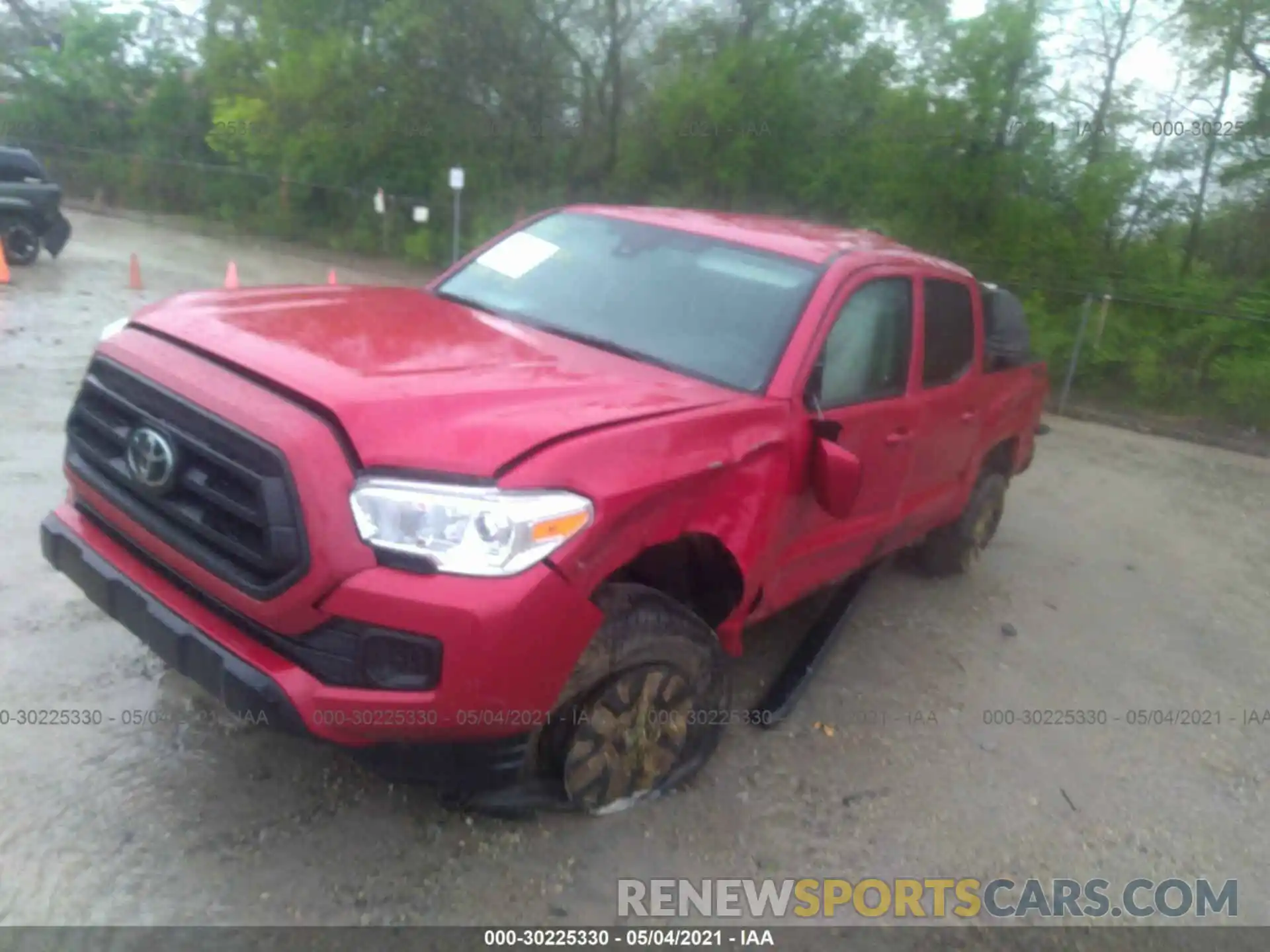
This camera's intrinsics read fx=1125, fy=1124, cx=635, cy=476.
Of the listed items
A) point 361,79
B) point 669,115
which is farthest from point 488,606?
point 361,79

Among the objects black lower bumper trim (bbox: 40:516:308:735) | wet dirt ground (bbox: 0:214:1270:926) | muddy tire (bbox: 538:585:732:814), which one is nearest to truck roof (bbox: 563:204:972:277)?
muddy tire (bbox: 538:585:732:814)

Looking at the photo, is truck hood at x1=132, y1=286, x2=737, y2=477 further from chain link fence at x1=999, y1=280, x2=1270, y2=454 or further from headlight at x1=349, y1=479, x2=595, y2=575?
chain link fence at x1=999, y1=280, x2=1270, y2=454

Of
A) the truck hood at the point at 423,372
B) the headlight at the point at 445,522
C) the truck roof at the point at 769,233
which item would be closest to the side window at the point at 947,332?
the truck roof at the point at 769,233

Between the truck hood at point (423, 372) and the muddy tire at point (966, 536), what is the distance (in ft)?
9.35

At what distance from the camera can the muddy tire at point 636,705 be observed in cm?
321

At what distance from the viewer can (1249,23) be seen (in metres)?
12.8

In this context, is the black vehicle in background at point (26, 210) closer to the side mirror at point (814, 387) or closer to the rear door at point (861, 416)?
the rear door at point (861, 416)

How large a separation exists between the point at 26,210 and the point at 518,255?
480 inches

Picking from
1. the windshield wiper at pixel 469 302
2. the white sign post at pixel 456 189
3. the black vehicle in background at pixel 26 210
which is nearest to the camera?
the windshield wiper at pixel 469 302

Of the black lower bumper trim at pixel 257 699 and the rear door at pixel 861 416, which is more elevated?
the rear door at pixel 861 416

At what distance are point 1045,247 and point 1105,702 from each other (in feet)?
33.5

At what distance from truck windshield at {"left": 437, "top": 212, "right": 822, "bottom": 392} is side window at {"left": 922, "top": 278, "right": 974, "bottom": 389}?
924 mm

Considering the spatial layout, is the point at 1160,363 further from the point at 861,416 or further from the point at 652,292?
the point at 652,292

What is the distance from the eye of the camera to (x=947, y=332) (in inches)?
199
